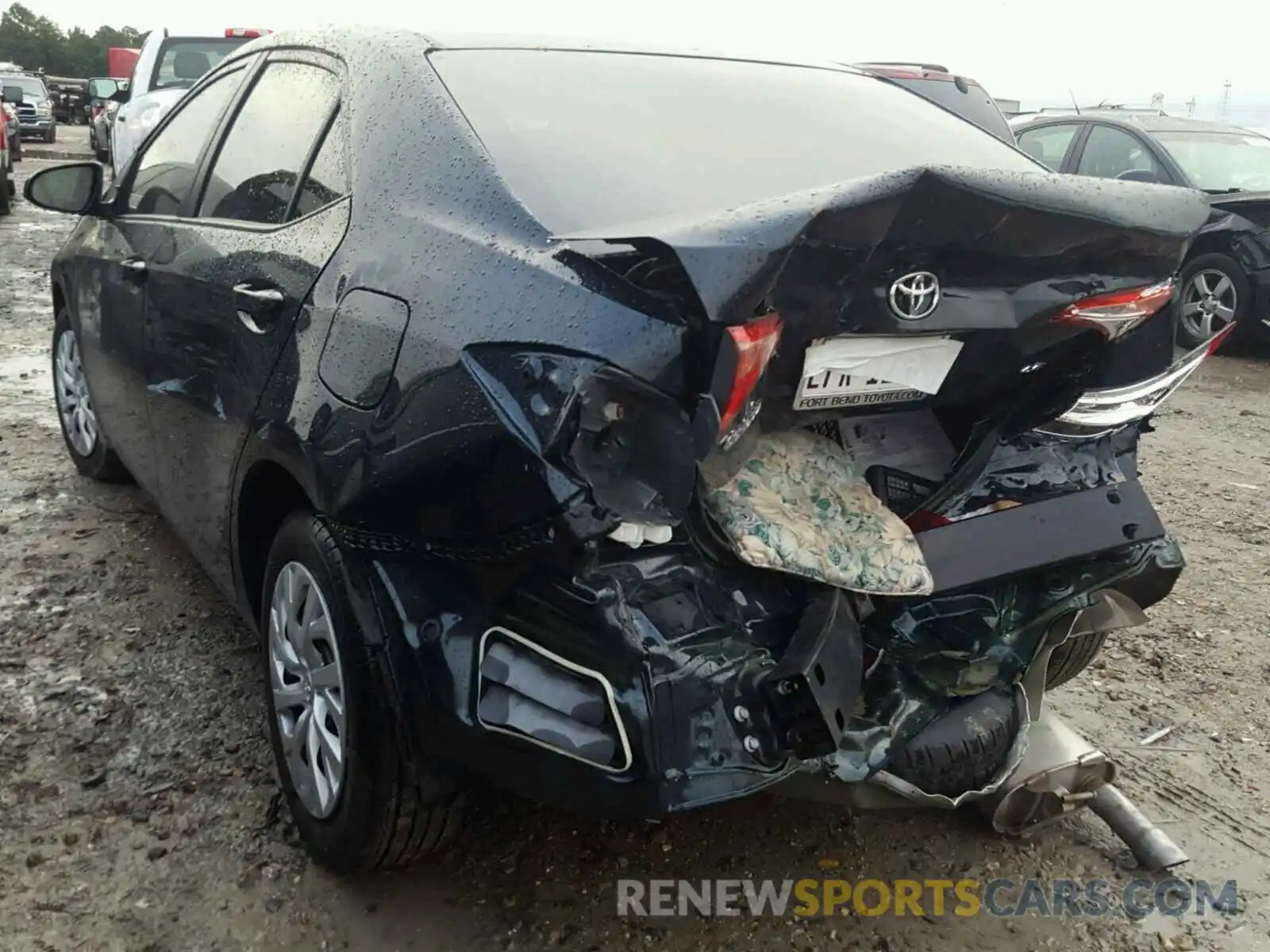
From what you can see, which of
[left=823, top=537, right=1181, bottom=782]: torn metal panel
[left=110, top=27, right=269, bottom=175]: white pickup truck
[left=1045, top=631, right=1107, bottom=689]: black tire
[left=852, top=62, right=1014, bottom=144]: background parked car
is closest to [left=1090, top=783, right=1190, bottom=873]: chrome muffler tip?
[left=1045, top=631, right=1107, bottom=689]: black tire

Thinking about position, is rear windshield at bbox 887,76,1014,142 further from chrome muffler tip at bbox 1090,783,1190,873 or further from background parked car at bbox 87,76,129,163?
background parked car at bbox 87,76,129,163

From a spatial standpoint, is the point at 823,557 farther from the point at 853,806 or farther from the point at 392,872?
the point at 392,872

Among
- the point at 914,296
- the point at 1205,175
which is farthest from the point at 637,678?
the point at 1205,175

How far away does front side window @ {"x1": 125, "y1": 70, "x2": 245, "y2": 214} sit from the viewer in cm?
318

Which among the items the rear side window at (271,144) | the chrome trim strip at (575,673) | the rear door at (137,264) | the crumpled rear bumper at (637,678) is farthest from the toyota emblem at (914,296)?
the rear door at (137,264)

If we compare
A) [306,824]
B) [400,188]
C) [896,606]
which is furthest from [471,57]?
[306,824]

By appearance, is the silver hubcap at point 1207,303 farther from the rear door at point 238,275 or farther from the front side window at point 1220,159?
the rear door at point 238,275

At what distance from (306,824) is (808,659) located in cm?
119

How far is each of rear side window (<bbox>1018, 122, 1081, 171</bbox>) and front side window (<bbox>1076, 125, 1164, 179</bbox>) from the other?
0.68ft

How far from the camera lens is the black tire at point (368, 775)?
6.72 feet

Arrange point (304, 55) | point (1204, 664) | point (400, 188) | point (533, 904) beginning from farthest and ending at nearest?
point (1204, 664) < point (304, 55) < point (533, 904) < point (400, 188)

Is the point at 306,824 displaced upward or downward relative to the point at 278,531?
downward

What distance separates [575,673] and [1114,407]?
→ 1202 millimetres

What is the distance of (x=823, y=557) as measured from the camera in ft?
6.27
